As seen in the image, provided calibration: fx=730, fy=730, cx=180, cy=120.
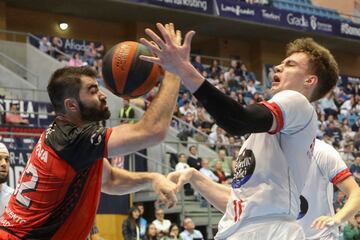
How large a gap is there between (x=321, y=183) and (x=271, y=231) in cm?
184

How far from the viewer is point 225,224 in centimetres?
416

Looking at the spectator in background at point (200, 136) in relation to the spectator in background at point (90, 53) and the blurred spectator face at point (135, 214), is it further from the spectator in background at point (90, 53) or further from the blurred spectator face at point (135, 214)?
the blurred spectator face at point (135, 214)

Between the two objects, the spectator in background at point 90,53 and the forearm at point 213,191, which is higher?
the spectator in background at point 90,53

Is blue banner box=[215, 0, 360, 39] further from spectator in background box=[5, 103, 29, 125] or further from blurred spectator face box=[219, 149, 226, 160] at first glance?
spectator in background box=[5, 103, 29, 125]

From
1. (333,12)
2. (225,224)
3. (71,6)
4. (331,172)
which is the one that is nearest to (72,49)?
(71,6)

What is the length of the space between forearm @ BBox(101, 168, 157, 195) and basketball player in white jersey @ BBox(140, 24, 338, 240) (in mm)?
317

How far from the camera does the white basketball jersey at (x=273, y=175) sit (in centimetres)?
397

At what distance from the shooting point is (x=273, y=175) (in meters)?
4.00

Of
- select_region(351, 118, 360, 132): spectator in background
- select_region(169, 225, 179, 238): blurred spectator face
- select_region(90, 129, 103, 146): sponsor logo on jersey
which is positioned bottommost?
select_region(169, 225, 179, 238): blurred spectator face

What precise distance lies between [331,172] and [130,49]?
6.53ft

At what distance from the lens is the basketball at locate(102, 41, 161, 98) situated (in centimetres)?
458

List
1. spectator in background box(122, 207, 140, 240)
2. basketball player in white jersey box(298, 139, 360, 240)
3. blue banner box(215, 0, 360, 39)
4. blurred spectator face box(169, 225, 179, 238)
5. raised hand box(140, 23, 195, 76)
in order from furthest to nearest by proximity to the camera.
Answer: blue banner box(215, 0, 360, 39), blurred spectator face box(169, 225, 179, 238), spectator in background box(122, 207, 140, 240), basketball player in white jersey box(298, 139, 360, 240), raised hand box(140, 23, 195, 76)

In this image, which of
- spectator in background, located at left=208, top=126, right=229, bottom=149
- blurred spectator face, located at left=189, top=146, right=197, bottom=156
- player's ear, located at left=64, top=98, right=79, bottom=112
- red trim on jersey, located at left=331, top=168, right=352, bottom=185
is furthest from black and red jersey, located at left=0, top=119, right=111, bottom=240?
spectator in background, located at left=208, top=126, right=229, bottom=149

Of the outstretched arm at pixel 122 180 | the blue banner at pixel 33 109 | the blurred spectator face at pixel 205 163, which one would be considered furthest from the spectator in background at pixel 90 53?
the outstretched arm at pixel 122 180
